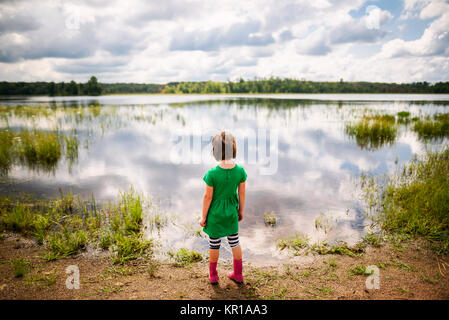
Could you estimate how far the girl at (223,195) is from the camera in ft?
10.6

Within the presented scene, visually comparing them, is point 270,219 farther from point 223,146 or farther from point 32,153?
point 32,153

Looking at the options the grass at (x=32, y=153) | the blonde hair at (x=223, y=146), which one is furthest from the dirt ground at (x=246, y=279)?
the grass at (x=32, y=153)

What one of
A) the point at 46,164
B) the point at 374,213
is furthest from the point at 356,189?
the point at 46,164

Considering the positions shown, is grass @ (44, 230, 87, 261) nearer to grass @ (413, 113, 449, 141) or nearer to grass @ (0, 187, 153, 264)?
grass @ (0, 187, 153, 264)

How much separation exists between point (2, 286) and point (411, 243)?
6.57 meters

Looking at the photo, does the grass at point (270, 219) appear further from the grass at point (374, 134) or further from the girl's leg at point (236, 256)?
Answer: the grass at point (374, 134)

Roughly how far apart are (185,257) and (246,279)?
1.21 m

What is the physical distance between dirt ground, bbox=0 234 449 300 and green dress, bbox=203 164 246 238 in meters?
0.89

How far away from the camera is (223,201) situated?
3428 millimetres

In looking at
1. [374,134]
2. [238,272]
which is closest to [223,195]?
[238,272]

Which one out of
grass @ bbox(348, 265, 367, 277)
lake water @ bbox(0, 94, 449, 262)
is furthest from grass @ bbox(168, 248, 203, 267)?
grass @ bbox(348, 265, 367, 277)

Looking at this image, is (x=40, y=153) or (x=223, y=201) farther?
(x=40, y=153)

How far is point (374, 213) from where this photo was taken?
20.7 ft
